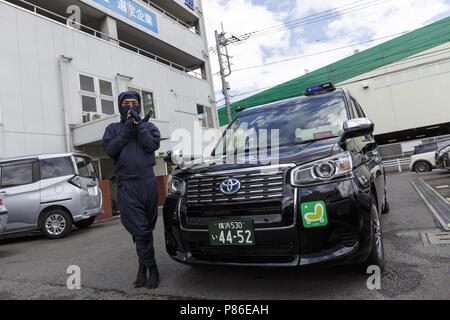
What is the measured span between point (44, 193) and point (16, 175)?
746 mm

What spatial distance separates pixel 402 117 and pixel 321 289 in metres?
23.1

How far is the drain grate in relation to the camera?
327 cm

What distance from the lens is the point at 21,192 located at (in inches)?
259

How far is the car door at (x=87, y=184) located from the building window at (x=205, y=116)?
976cm

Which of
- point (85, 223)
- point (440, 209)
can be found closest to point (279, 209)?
point (440, 209)

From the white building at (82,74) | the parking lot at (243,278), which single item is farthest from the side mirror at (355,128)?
the white building at (82,74)

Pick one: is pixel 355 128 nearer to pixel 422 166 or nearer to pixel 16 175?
pixel 16 175

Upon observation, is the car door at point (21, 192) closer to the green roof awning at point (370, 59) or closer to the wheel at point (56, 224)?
the wheel at point (56, 224)

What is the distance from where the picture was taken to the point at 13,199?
6516 millimetres

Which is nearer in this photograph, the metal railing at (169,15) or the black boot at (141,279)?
the black boot at (141,279)

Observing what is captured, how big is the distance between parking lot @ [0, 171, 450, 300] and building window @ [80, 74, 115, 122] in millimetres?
7131

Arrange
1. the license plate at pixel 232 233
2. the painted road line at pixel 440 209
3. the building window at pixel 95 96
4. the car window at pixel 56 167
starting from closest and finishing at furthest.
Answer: the license plate at pixel 232 233, the painted road line at pixel 440 209, the car window at pixel 56 167, the building window at pixel 95 96

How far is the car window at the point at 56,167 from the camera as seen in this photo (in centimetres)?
683

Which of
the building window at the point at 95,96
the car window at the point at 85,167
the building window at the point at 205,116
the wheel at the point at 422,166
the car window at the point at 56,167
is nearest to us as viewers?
the car window at the point at 56,167
